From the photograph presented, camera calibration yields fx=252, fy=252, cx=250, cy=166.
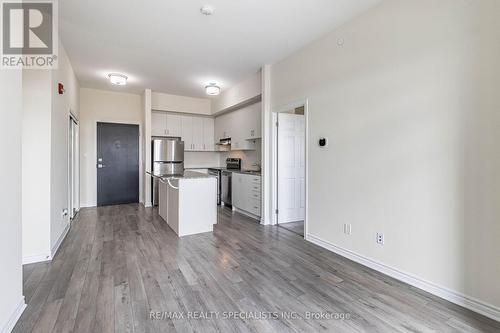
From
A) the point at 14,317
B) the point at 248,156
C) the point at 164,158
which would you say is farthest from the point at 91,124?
the point at 14,317

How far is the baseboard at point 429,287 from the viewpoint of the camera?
188 centimetres

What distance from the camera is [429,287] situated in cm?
221

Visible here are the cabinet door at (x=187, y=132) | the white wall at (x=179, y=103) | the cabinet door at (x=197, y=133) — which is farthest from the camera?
the cabinet door at (x=197, y=133)

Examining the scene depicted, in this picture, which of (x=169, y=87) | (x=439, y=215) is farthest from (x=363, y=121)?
(x=169, y=87)

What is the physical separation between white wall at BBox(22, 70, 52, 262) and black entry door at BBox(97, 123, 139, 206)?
3359 mm

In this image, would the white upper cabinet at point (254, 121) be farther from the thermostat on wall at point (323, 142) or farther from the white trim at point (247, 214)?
the thermostat on wall at point (323, 142)

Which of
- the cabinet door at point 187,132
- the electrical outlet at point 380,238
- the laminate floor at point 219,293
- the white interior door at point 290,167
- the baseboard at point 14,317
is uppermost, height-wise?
the cabinet door at point 187,132

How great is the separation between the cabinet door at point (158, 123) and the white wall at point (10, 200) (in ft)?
15.3

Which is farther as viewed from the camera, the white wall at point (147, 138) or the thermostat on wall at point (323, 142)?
the white wall at point (147, 138)

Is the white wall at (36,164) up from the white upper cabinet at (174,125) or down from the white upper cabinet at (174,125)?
down

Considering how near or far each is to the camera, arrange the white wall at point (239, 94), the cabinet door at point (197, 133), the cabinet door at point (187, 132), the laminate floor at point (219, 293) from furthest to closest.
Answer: the cabinet door at point (197, 133) < the cabinet door at point (187, 132) < the white wall at point (239, 94) < the laminate floor at point (219, 293)

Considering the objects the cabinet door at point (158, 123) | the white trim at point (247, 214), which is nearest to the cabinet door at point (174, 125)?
the cabinet door at point (158, 123)

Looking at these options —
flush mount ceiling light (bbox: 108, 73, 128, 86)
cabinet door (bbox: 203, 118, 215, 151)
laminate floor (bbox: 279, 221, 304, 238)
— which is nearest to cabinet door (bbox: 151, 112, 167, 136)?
cabinet door (bbox: 203, 118, 215, 151)

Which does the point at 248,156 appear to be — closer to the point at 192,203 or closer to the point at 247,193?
the point at 247,193
